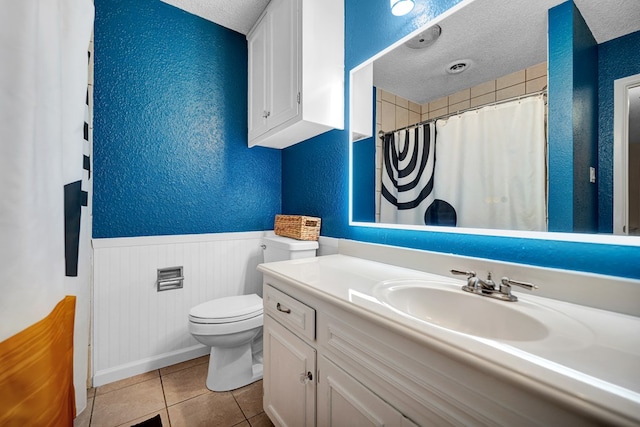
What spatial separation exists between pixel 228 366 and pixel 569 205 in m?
1.75

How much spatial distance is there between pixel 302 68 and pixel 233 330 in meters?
1.47

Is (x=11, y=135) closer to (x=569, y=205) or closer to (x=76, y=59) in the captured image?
(x=76, y=59)

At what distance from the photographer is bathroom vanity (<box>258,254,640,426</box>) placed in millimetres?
410

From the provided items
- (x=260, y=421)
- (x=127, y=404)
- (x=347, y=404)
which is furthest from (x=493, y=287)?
(x=127, y=404)

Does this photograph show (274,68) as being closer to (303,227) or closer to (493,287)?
(303,227)

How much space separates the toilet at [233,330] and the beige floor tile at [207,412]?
8 centimetres

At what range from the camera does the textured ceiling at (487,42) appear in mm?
745

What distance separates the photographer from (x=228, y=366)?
60.1 inches

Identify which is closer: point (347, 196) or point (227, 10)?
point (347, 196)

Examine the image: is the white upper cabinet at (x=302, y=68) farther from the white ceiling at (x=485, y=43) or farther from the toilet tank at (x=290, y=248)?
the toilet tank at (x=290, y=248)

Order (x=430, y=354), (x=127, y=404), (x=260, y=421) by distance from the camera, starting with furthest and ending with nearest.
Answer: (x=127, y=404), (x=260, y=421), (x=430, y=354)

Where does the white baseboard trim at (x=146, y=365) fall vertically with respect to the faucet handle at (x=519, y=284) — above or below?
below

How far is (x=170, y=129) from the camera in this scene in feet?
5.77

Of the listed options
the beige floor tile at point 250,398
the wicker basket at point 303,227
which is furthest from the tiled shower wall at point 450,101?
the beige floor tile at point 250,398
